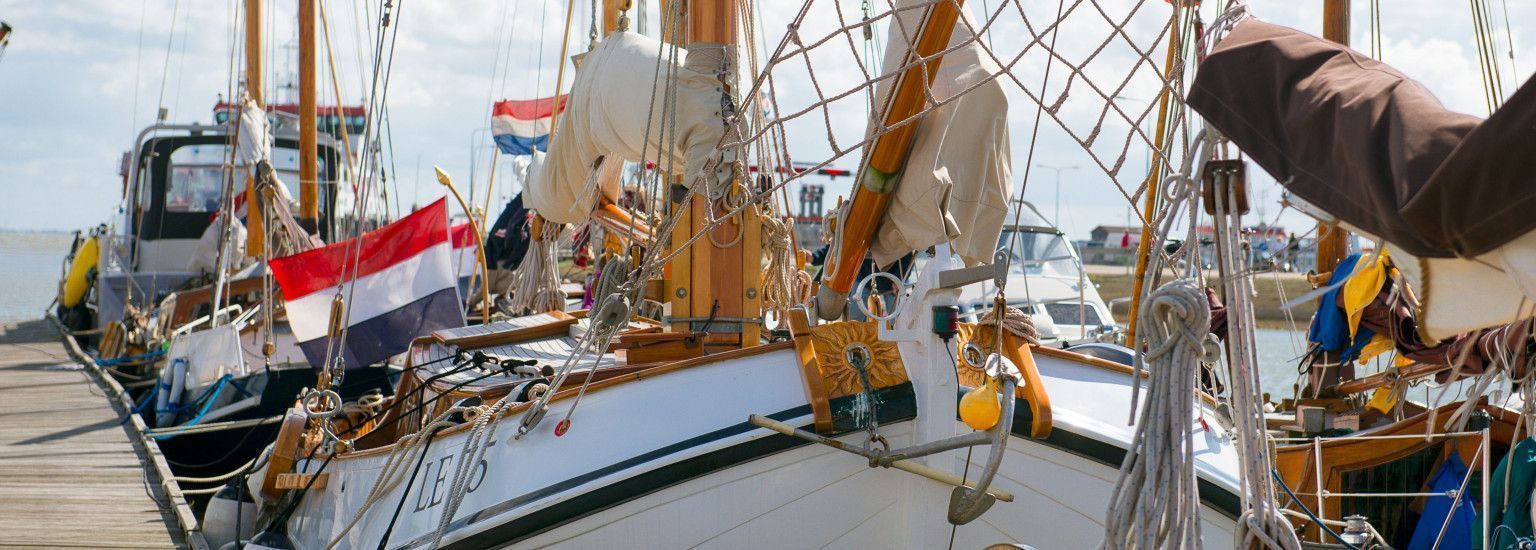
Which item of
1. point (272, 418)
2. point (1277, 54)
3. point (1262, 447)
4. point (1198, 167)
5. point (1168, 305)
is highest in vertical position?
point (1277, 54)

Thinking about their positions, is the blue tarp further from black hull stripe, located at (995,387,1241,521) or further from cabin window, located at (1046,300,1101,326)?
cabin window, located at (1046,300,1101,326)

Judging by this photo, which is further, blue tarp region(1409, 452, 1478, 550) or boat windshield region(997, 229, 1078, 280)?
boat windshield region(997, 229, 1078, 280)

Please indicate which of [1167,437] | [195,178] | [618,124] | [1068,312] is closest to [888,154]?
[618,124]

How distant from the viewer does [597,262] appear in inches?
388

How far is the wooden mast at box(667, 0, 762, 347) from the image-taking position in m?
5.86

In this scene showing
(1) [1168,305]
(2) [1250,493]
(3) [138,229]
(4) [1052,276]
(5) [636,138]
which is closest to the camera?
(1) [1168,305]

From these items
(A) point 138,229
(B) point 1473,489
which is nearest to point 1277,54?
(B) point 1473,489

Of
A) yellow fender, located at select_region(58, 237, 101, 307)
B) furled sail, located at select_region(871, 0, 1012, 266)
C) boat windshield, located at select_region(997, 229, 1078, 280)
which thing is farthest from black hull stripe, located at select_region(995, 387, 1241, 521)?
yellow fender, located at select_region(58, 237, 101, 307)

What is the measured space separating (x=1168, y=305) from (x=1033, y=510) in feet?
5.45

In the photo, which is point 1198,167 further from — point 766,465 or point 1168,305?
point 766,465

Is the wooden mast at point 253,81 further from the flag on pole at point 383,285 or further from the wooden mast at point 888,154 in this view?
the wooden mast at point 888,154

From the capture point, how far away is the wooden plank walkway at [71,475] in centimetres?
768

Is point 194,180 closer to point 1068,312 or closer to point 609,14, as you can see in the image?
point 609,14

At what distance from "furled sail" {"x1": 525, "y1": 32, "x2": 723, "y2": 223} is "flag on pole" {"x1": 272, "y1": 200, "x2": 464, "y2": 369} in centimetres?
152
